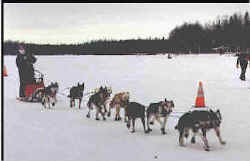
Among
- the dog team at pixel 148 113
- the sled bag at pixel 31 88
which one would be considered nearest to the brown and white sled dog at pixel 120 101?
the dog team at pixel 148 113

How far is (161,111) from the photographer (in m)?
4.73

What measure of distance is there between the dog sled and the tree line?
2091 millimetres

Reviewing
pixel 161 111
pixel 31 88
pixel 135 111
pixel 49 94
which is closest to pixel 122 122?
pixel 135 111

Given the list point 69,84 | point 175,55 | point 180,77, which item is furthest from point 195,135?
point 69,84

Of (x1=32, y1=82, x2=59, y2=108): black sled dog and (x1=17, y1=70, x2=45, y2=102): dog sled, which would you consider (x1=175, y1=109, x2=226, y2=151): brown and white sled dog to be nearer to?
(x1=32, y1=82, x2=59, y2=108): black sled dog

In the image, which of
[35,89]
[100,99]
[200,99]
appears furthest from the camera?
[35,89]

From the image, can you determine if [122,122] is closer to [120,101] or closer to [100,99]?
[120,101]

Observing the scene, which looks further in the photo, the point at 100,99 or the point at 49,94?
the point at 49,94

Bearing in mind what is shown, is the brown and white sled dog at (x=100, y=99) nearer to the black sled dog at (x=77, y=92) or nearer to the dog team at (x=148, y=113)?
the dog team at (x=148, y=113)

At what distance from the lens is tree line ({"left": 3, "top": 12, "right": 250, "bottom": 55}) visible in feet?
16.6

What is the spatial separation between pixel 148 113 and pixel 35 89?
3491 millimetres

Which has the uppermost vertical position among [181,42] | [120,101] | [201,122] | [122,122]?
[181,42]

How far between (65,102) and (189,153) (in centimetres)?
311

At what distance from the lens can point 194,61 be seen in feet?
18.5
